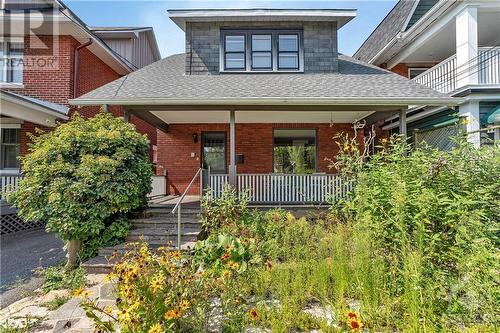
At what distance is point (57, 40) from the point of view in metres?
10.1

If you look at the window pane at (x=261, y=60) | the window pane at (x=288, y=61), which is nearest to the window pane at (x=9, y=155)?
the window pane at (x=261, y=60)

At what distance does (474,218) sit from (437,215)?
31 centimetres

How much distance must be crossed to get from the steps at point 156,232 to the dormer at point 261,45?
4.97 m

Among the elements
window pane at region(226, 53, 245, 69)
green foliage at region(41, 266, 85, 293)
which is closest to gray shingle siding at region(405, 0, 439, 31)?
window pane at region(226, 53, 245, 69)

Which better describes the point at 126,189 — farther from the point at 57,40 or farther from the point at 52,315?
the point at 57,40

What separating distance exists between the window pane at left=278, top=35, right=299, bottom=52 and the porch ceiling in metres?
2.35

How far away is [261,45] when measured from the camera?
31.4 feet

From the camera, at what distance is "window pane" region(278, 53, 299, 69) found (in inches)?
377

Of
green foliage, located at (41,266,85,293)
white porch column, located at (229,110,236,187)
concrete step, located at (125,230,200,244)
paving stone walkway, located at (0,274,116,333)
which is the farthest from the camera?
white porch column, located at (229,110,236,187)

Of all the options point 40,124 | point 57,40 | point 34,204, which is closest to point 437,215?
point 34,204

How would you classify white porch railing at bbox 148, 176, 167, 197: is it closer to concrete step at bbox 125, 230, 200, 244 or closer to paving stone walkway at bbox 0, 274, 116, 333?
concrete step at bbox 125, 230, 200, 244

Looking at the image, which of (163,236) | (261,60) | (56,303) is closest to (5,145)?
(163,236)

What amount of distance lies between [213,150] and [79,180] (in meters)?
5.83

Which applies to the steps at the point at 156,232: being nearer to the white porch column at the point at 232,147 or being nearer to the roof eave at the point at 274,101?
the white porch column at the point at 232,147
